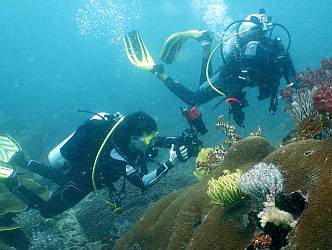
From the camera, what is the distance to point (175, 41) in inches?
450

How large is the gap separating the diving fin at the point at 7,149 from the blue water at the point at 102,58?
11259mm

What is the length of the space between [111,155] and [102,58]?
130 metres

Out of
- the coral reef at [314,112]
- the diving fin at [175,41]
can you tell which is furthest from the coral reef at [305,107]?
the diving fin at [175,41]

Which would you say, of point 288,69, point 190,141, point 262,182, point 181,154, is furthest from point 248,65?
point 262,182

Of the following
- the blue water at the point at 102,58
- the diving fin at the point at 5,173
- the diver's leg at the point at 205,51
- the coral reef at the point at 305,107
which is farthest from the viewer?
the blue water at the point at 102,58

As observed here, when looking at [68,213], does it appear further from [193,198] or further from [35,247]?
[193,198]

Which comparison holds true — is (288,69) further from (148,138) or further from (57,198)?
(57,198)

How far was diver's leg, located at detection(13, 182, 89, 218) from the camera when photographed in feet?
26.9

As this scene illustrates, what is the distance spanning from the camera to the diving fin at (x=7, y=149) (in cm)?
955

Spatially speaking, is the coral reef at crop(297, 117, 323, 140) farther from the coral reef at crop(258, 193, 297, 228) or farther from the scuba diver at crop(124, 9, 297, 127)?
the scuba diver at crop(124, 9, 297, 127)

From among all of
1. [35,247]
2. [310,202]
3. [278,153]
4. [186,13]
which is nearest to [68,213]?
[35,247]

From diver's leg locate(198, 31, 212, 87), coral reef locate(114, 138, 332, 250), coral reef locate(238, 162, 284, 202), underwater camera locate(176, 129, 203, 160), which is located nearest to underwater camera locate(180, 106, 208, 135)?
underwater camera locate(176, 129, 203, 160)

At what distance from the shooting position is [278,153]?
14.1ft

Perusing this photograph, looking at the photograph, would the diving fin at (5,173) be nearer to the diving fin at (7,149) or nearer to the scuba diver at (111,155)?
the scuba diver at (111,155)
